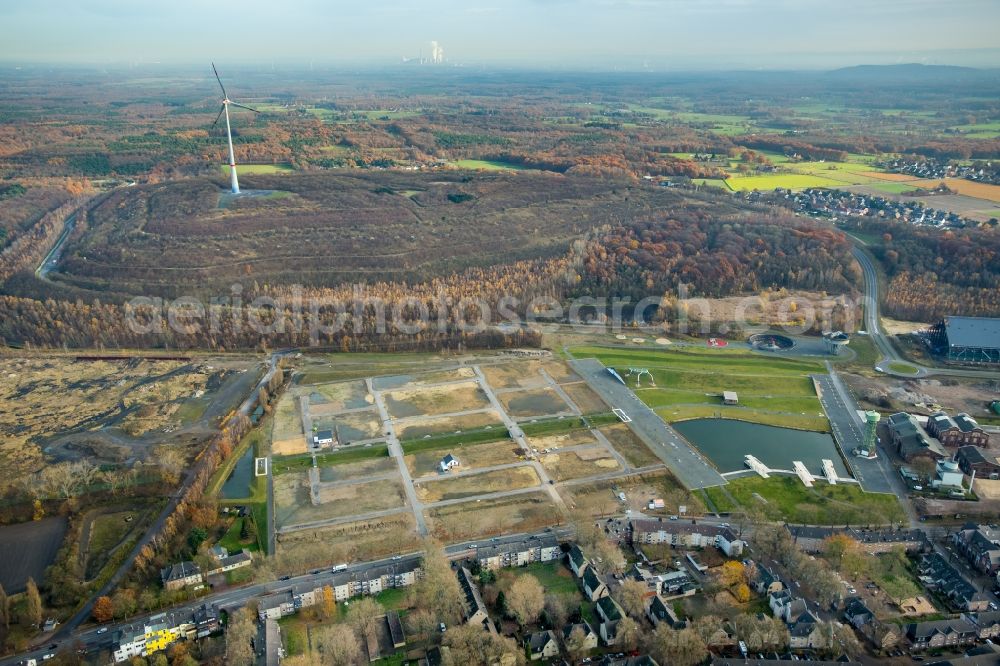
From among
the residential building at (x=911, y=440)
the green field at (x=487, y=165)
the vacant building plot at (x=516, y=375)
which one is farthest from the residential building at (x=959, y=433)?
the green field at (x=487, y=165)

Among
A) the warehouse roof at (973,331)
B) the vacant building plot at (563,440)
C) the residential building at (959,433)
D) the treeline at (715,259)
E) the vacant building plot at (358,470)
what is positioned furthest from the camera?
the treeline at (715,259)

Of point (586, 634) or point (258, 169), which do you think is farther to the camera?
point (258, 169)

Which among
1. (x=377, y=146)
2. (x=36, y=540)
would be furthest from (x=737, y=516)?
(x=377, y=146)

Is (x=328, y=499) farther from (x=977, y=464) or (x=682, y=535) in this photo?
(x=977, y=464)

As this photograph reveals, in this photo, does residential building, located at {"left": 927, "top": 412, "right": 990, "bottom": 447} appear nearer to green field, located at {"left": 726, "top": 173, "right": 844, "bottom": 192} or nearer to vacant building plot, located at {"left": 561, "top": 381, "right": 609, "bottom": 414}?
vacant building plot, located at {"left": 561, "top": 381, "right": 609, "bottom": 414}

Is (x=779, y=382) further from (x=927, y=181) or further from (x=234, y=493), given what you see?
(x=927, y=181)

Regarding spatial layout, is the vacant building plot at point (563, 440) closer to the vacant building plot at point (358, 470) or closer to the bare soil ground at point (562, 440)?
the bare soil ground at point (562, 440)

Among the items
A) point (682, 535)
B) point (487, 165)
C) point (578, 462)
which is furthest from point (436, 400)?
point (487, 165)
